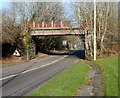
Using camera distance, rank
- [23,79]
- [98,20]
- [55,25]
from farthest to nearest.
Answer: [55,25], [98,20], [23,79]

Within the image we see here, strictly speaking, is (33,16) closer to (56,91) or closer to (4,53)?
(4,53)

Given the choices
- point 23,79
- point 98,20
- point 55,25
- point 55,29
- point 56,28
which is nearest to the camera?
point 23,79

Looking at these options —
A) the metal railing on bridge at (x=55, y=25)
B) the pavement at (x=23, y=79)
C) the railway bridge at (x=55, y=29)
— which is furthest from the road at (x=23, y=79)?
the railway bridge at (x=55, y=29)

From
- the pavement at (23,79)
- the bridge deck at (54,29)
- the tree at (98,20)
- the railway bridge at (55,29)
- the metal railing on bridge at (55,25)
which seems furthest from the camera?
the bridge deck at (54,29)

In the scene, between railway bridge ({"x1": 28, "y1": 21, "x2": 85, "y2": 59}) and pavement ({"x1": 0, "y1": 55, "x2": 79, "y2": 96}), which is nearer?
pavement ({"x1": 0, "y1": 55, "x2": 79, "y2": 96})

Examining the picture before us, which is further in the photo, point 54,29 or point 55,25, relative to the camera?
point 55,25

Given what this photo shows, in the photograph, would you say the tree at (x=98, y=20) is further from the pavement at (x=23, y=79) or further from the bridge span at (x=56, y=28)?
the pavement at (x=23, y=79)

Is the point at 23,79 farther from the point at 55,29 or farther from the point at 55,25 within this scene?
the point at 55,25

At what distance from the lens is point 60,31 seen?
4375 cm

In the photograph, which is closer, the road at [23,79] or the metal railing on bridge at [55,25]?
the road at [23,79]

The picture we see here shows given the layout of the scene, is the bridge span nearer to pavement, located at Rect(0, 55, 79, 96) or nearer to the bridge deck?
the bridge deck

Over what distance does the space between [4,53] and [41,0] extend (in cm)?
2149

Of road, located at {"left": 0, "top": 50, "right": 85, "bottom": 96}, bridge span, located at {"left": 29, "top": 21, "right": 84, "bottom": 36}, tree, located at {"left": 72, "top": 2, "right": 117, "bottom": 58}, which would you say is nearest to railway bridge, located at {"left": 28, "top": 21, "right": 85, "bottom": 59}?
bridge span, located at {"left": 29, "top": 21, "right": 84, "bottom": 36}

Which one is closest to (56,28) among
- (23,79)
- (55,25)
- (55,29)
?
(55,29)
